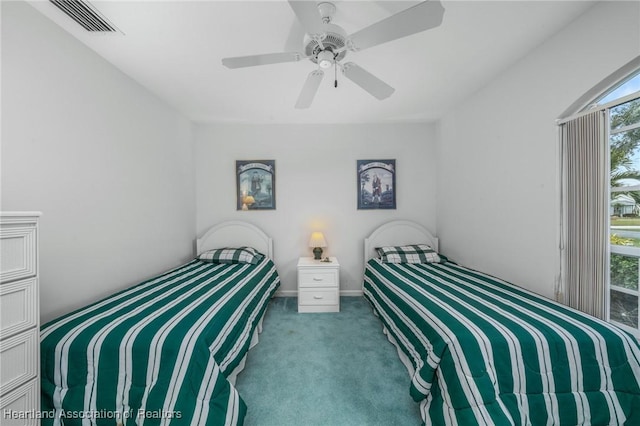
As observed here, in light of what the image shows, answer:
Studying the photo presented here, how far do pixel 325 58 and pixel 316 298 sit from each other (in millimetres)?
2394

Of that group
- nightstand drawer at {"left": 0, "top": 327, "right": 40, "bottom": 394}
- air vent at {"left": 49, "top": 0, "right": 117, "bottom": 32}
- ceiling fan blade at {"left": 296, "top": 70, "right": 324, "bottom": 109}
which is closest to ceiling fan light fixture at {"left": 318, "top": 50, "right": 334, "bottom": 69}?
ceiling fan blade at {"left": 296, "top": 70, "right": 324, "bottom": 109}

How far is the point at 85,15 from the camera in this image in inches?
58.2

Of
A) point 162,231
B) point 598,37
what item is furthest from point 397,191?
point 162,231

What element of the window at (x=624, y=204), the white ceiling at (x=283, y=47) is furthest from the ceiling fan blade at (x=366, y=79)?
the window at (x=624, y=204)

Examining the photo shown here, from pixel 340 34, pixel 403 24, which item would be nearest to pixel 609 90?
pixel 403 24

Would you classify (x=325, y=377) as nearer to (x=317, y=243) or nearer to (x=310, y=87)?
(x=317, y=243)

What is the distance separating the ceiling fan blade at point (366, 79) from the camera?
1.57 metres

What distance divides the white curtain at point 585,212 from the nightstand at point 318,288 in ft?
6.44

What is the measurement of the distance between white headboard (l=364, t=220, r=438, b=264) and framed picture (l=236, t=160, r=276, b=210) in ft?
4.89

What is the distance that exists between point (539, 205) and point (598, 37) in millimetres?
1096

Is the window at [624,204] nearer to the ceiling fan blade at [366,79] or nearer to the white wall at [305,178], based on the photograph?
the ceiling fan blade at [366,79]

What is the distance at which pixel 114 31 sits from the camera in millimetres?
1605

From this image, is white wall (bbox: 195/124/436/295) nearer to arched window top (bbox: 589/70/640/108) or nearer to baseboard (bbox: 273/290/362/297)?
baseboard (bbox: 273/290/362/297)

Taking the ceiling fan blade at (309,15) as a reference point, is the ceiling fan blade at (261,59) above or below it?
below
